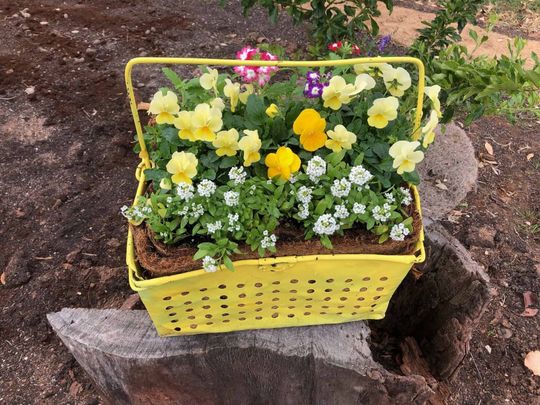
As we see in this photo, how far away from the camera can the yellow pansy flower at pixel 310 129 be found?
1.29 metres

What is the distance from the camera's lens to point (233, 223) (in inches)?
48.0

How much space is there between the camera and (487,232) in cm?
265

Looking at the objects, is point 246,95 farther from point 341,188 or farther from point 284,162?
point 341,188

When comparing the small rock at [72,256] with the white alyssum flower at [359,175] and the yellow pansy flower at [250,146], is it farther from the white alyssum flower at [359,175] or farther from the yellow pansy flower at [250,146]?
the white alyssum flower at [359,175]

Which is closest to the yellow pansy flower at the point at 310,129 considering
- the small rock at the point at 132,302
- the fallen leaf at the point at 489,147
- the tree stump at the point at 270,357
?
the tree stump at the point at 270,357

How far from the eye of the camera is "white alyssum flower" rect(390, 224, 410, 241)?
1229 millimetres

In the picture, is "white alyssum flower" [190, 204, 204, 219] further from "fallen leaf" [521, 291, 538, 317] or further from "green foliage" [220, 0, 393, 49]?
"green foliage" [220, 0, 393, 49]

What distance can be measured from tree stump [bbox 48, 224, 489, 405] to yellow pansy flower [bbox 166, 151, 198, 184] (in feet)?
1.77

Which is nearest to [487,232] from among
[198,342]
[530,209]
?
[530,209]

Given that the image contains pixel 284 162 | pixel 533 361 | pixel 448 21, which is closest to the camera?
pixel 284 162

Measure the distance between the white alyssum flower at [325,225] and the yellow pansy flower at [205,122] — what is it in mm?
336

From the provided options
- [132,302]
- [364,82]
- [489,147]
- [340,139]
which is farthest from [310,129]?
[489,147]

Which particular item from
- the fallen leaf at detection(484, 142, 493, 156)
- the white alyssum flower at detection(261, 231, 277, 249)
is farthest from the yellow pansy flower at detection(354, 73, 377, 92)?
the fallen leaf at detection(484, 142, 493, 156)

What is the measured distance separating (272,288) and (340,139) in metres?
0.43
